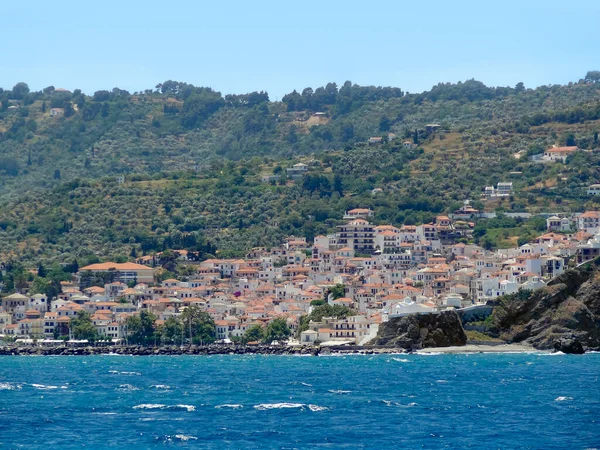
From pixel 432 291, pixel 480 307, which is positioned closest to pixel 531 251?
pixel 432 291

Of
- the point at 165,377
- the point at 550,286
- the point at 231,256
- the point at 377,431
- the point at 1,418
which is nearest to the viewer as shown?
the point at 377,431

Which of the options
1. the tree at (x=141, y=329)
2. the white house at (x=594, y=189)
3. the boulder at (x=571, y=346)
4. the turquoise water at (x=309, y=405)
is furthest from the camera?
the white house at (x=594, y=189)

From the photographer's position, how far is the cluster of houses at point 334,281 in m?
138

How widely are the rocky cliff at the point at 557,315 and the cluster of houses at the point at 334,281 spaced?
5.69 m

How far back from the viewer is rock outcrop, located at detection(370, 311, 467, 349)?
124 meters

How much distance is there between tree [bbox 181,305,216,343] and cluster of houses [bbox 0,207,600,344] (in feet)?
6.78

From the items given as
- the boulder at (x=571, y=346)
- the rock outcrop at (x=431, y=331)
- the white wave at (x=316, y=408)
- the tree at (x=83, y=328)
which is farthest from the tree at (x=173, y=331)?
the white wave at (x=316, y=408)

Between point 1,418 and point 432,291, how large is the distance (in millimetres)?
84130

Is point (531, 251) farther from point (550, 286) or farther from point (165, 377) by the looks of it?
point (165, 377)

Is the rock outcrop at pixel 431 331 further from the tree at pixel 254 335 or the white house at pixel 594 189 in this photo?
the white house at pixel 594 189

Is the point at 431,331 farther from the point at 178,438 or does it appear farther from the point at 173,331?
the point at 178,438

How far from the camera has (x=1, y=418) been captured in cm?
6656

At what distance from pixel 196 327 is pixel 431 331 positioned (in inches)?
1051

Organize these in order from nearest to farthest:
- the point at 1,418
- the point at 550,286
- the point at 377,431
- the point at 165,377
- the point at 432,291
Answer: the point at 377,431, the point at 1,418, the point at 165,377, the point at 550,286, the point at 432,291
